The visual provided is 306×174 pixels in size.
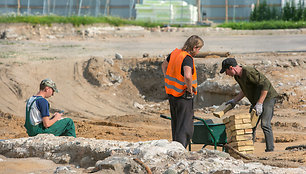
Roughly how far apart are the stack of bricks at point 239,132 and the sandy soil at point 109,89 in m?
2.76

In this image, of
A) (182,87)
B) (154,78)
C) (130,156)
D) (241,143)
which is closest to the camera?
(130,156)

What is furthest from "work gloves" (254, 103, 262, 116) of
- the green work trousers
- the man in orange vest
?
the green work trousers

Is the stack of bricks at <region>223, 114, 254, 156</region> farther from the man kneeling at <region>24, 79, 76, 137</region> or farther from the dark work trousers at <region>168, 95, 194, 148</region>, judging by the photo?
the man kneeling at <region>24, 79, 76, 137</region>

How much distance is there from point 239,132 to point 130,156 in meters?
1.85

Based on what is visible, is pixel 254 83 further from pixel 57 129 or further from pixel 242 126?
pixel 57 129

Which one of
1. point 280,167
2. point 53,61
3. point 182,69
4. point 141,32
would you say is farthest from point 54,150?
point 141,32

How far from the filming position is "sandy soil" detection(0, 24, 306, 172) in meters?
10.1

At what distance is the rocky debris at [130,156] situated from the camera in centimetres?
440

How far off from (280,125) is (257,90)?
397 cm

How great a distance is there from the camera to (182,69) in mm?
5723

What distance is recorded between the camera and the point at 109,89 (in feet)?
47.5

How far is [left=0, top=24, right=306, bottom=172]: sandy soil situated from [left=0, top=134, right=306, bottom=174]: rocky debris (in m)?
3.35

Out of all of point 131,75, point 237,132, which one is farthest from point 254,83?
point 131,75

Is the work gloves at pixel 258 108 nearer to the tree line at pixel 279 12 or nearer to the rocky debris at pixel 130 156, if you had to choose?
the rocky debris at pixel 130 156
